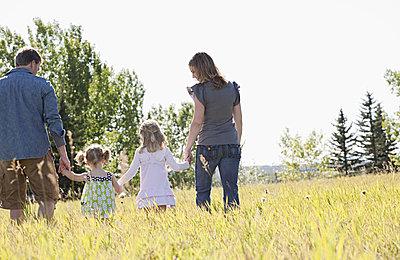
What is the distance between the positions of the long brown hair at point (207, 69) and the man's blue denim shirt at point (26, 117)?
1.61 meters

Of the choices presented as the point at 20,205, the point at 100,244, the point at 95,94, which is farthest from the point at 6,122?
the point at 95,94

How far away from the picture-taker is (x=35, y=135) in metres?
5.98

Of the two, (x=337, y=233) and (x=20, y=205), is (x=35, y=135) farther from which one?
(x=337, y=233)

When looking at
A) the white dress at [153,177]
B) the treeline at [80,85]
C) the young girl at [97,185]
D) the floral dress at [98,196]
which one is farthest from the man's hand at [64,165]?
the treeline at [80,85]

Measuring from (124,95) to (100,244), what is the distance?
37.4 metres

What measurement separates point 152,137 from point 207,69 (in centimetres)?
135

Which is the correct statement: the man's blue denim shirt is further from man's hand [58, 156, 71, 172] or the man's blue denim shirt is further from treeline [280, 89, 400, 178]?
treeline [280, 89, 400, 178]

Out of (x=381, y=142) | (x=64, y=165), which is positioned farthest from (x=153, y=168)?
(x=381, y=142)

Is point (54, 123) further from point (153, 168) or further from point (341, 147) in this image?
point (341, 147)

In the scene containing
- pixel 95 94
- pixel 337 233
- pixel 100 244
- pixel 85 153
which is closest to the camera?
pixel 337 233

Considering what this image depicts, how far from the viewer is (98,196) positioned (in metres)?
6.59

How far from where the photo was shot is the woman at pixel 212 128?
605 centimetres

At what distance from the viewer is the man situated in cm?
593

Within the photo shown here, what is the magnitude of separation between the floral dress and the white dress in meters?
0.21
